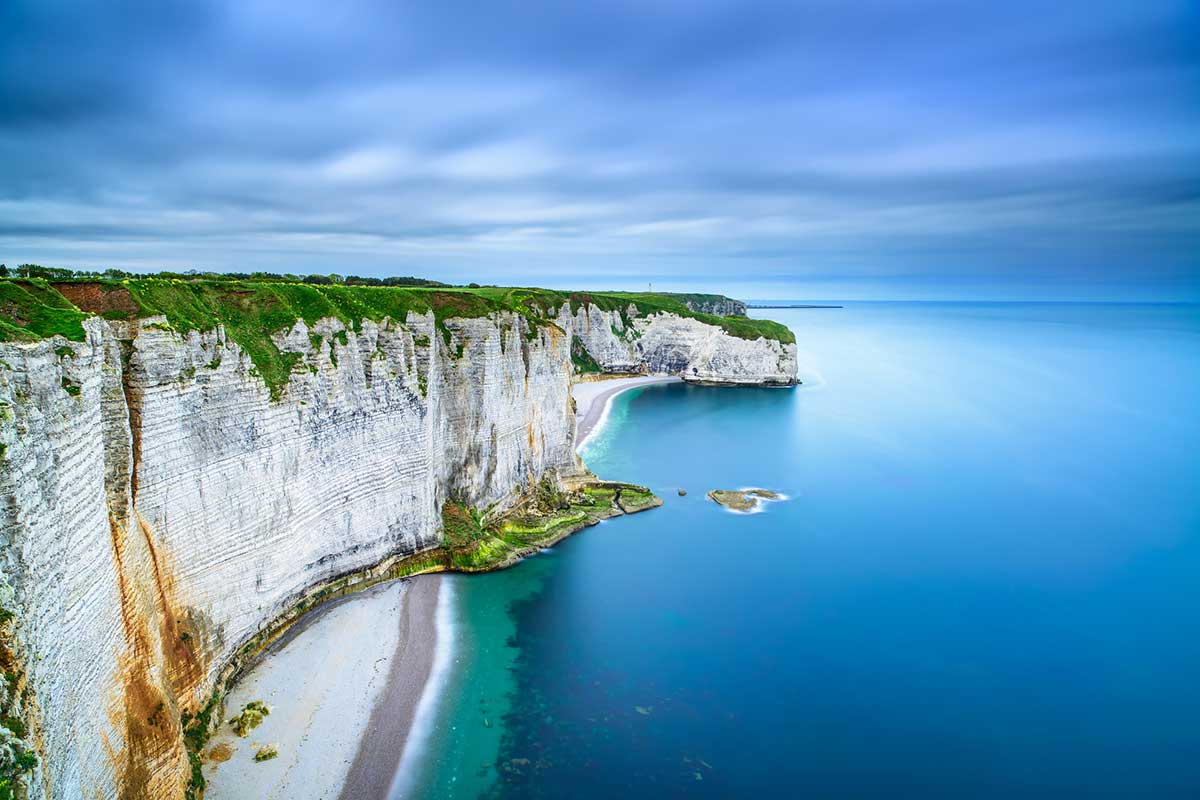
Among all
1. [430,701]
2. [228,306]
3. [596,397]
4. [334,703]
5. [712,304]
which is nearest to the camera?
[334,703]

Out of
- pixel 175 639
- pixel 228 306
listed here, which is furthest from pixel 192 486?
pixel 228 306

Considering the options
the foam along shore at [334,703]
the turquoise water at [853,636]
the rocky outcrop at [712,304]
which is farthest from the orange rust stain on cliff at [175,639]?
the rocky outcrop at [712,304]

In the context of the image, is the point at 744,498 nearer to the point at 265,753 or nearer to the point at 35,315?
the point at 265,753

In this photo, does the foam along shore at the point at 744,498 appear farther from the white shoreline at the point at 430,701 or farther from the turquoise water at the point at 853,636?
the white shoreline at the point at 430,701

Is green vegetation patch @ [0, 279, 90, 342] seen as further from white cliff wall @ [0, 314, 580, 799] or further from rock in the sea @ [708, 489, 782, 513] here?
rock in the sea @ [708, 489, 782, 513]

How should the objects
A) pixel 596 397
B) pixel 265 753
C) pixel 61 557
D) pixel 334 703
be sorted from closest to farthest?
pixel 61 557 < pixel 265 753 < pixel 334 703 < pixel 596 397

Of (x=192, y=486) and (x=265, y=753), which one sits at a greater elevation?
(x=192, y=486)
